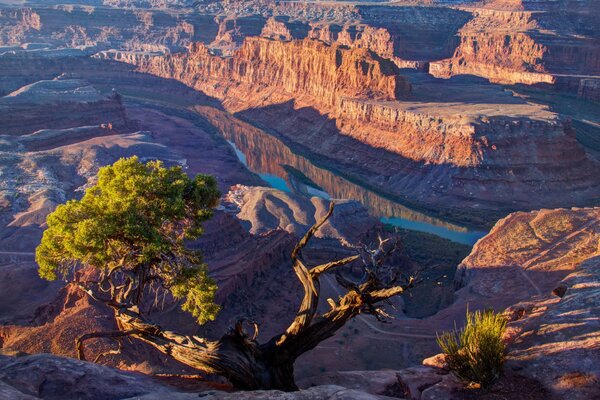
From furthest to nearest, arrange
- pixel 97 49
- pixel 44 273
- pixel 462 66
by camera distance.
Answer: pixel 97 49, pixel 462 66, pixel 44 273

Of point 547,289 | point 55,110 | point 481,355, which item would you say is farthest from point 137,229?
point 55,110

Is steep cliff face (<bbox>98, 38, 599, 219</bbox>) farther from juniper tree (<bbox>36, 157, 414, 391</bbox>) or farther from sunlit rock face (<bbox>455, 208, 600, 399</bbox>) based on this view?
juniper tree (<bbox>36, 157, 414, 391</bbox>)

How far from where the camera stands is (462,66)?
5340 inches

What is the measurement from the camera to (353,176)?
7650 centimetres

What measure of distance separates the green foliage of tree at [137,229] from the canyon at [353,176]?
3068 mm

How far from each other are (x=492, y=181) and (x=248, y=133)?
47.1 m

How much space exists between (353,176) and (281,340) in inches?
2400

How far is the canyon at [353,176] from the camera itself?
20359 millimetres

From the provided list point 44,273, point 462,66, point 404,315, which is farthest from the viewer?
point 462,66

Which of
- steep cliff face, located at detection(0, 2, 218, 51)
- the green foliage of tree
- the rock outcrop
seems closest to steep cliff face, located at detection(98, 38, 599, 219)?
the green foliage of tree

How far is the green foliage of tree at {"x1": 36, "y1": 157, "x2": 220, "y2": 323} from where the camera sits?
1722cm

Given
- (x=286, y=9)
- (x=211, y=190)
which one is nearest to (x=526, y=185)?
(x=211, y=190)

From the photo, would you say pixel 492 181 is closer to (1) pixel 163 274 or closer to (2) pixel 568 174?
(2) pixel 568 174

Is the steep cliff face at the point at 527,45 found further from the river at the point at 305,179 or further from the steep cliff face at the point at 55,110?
the steep cliff face at the point at 55,110
